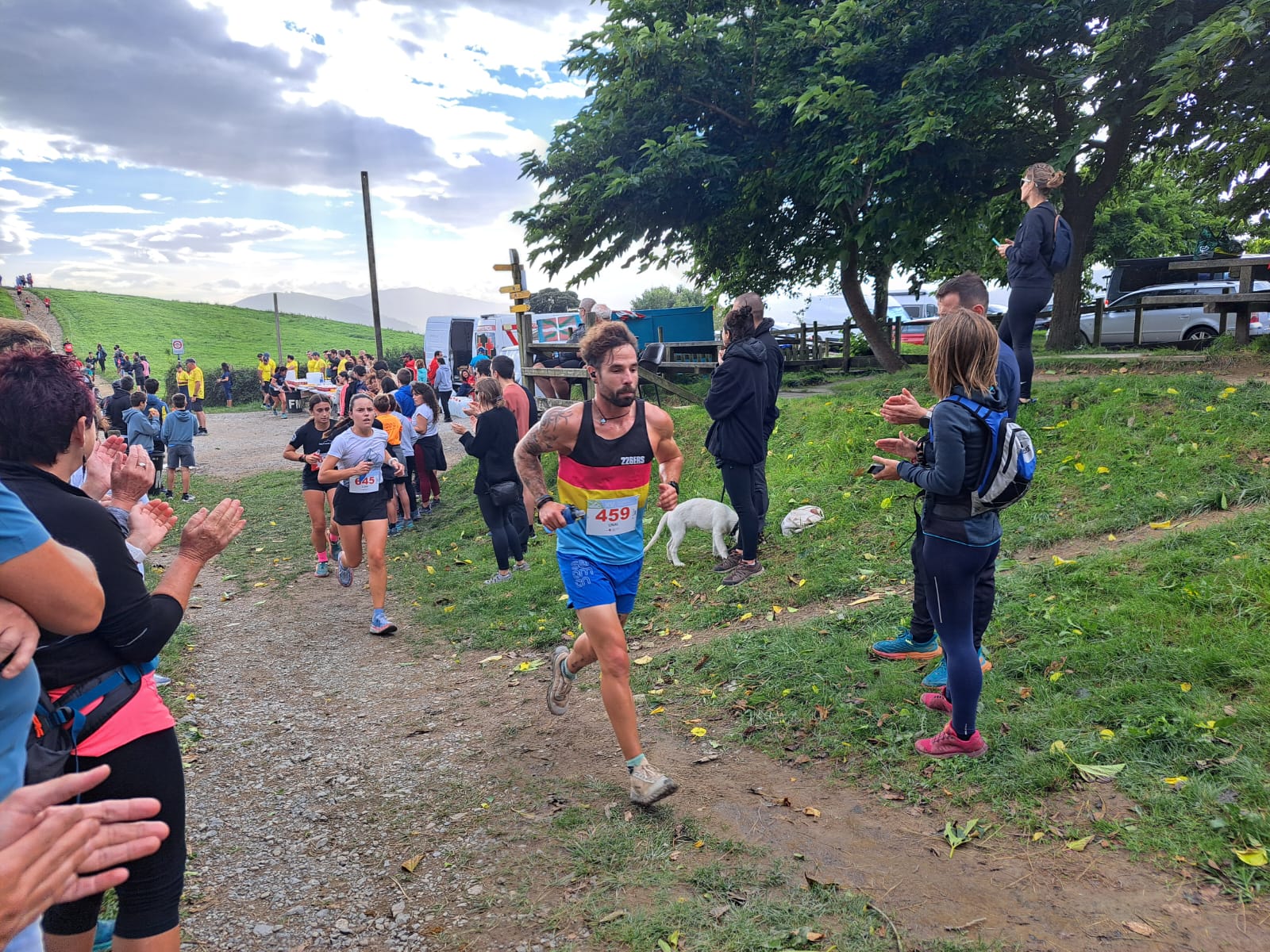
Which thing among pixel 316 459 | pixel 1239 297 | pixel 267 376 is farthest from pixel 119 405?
pixel 267 376

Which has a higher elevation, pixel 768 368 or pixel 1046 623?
pixel 768 368

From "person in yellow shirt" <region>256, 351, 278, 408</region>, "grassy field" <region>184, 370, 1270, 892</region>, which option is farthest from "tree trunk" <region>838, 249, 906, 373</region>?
"person in yellow shirt" <region>256, 351, 278, 408</region>

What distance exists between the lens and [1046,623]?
5055 mm

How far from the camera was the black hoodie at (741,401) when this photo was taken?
A: 693 centimetres

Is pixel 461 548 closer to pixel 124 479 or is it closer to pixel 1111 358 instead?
pixel 124 479

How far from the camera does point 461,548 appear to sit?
10.3 meters

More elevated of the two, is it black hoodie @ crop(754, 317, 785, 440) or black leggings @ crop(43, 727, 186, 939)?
black hoodie @ crop(754, 317, 785, 440)

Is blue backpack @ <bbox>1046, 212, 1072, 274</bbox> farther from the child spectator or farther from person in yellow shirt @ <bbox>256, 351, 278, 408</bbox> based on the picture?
person in yellow shirt @ <bbox>256, 351, 278, 408</bbox>

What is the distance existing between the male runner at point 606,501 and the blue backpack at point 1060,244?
4961mm

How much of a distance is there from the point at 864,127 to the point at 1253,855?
11.1m

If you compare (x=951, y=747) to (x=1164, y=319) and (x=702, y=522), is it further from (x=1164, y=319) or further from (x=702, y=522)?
(x=1164, y=319)

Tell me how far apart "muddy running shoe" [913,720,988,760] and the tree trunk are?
1187 cm

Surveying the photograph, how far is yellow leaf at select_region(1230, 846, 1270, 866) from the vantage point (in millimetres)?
2977

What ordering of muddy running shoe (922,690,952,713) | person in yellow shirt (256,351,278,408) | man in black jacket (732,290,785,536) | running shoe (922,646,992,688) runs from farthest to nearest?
person in yellow shirt (256,351,278,408) → man in black jacket (732,290,785,536) → running shoe (922,646,992,688) → muddy running shoe (922,690,952,713)
